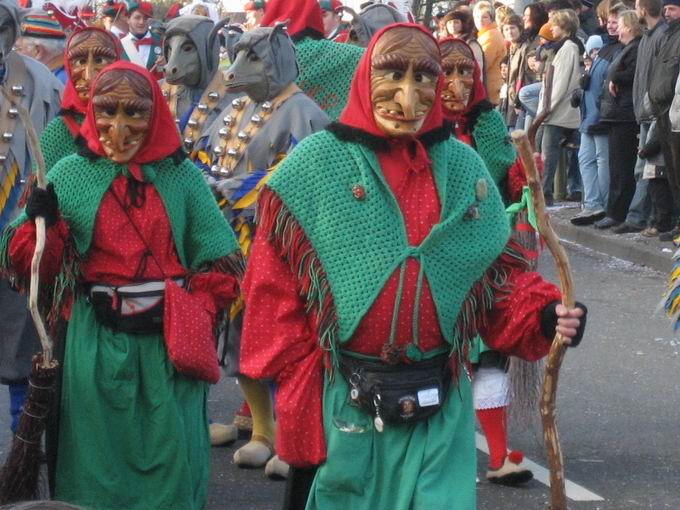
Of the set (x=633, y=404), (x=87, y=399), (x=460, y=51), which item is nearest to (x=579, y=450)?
(x=633, y=404)

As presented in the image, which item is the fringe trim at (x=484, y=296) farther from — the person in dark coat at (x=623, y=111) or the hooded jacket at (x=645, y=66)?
the person in dark coat at (x=623, y=111)

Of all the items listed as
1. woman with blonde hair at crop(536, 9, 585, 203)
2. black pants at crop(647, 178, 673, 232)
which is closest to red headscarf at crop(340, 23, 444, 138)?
woman with blonde hair at crop(536, 9, 585, 203)

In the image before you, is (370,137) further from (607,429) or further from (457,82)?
(607,429)

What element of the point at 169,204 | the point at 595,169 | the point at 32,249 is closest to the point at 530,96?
the point at 595,169

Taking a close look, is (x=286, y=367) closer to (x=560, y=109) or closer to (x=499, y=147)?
(x=499, y=147)

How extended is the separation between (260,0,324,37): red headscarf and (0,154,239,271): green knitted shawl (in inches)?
91.2

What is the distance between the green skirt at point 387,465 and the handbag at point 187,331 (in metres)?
1.05

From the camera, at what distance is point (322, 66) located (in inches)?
281

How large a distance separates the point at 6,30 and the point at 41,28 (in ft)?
7.37

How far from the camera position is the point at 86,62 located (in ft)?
19.9

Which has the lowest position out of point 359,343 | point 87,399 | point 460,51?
point 87,399

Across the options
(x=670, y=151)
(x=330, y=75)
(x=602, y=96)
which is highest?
(x=330, y=75)

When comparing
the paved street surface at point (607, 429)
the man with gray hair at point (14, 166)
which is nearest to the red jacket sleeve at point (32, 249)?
the man with gray hair at point (14, 166)

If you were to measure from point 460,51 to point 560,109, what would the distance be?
26.4ft
